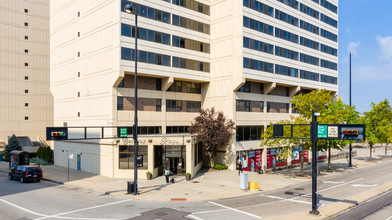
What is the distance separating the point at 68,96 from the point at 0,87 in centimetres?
2154

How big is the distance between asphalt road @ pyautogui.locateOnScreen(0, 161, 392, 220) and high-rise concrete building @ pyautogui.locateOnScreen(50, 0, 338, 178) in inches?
374

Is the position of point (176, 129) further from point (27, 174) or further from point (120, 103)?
point (27, 174)

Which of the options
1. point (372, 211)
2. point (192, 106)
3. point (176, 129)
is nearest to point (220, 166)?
point (176, 129)

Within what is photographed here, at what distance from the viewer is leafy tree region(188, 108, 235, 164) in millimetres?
38781

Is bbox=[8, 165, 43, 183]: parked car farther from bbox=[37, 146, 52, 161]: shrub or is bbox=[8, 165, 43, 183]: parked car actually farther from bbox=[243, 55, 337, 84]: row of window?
bbox=[243, 55, 337, 84]: row of window

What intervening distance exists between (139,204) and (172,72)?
20785mm

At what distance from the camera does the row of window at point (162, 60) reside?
35.7 meters

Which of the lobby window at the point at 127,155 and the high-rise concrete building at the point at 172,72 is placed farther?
the high-rise concrete building at the point at 172,72

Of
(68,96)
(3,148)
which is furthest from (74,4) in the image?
(3,148)

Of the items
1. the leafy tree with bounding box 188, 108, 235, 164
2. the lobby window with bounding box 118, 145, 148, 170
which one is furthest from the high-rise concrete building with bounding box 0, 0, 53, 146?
the leafy tree with bounding box 188, 108, 235, 164

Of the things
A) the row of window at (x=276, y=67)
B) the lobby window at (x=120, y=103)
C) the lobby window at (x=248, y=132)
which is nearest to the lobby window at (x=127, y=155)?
the lobby window at (x=120, y=103)

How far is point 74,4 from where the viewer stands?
42.7m

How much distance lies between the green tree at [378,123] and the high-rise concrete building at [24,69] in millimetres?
57787

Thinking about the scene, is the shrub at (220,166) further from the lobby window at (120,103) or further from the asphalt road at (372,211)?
the asphalt road at (372,211)
